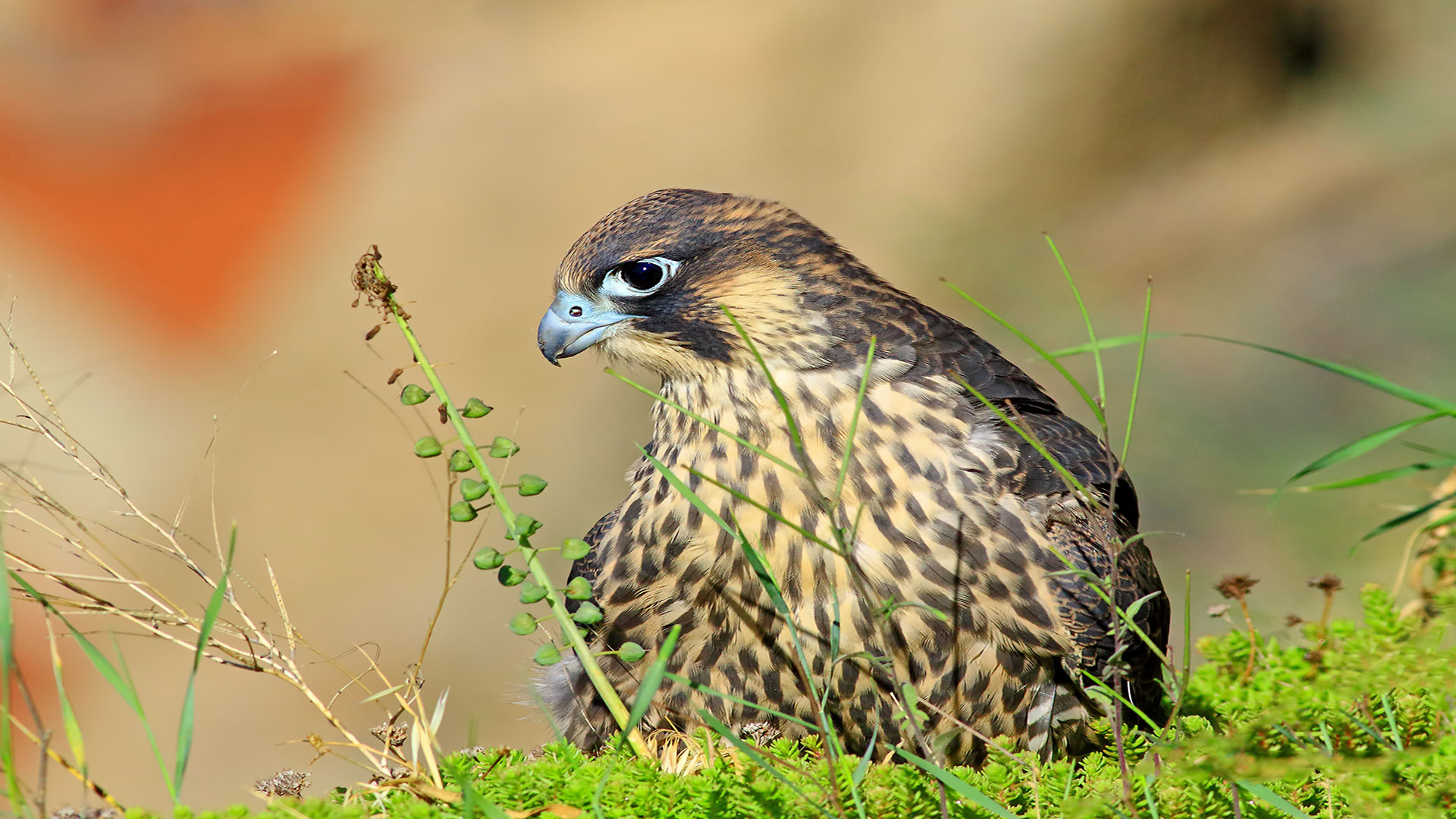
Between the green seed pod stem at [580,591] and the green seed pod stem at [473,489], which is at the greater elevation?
the green seed pod stem at [473,489]

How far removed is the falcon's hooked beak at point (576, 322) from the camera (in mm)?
2859

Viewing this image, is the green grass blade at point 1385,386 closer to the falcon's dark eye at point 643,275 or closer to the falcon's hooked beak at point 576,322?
the falcon's dark eye at point 643,275

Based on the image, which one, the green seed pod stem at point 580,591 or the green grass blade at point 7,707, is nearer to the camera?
the green grass blade at point 7,707

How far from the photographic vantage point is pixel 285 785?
2.08 meters

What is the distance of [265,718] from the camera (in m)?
7.56

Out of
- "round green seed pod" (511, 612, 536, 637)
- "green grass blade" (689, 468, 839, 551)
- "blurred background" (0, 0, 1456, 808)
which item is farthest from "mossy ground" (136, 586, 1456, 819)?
"blurred background" (0, 0, 1456, 808)

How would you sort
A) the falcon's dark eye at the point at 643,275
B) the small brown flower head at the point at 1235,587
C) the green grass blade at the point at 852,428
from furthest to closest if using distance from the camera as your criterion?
1. the small brown flower head at the point at 1235,587
2. the falcon's dark eye at the point at 643,275
3. the green grass blade at the point at 852,428

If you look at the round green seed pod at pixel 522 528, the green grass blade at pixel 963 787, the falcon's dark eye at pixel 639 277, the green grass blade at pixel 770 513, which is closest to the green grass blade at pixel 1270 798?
the green grass blade at pixel 963 787

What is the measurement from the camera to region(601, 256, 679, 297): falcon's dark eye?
2.79 metres

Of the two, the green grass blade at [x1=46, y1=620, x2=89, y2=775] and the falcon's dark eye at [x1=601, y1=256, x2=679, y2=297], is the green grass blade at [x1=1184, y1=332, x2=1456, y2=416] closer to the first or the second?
the falcon's dark eye at [x1=601, y1=256, x2=679, y2=297]

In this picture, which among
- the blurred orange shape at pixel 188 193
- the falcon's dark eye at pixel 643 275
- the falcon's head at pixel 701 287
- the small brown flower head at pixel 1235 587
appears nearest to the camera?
the falcon's head at pixel 701 287

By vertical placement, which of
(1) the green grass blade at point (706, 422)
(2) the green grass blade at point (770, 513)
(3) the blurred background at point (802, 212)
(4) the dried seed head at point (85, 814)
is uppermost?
(3) the blurred background at point (802, 212)

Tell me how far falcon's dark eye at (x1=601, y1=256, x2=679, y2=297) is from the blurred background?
444cm

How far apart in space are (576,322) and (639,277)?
0.20m
